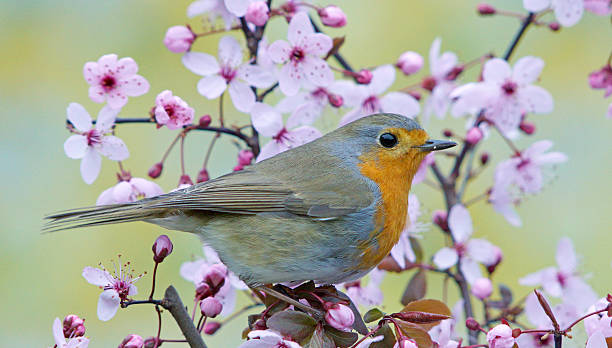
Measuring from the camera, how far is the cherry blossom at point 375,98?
2.57m

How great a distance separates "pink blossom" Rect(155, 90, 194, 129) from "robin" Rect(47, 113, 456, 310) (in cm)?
21

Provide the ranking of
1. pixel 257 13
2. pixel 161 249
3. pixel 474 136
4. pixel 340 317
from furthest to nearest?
pixel 474 136 < pixel 257 13 < pixel 161 249 < pixel 340 317

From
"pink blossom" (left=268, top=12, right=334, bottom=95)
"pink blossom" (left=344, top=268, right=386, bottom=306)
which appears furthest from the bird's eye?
"pink blossom" (left=344, top=268, right=386, bottom=306)

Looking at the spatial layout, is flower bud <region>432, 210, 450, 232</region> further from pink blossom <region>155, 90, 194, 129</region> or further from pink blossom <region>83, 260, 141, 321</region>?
pink blossom <region>83, 260, 141, 321</region>

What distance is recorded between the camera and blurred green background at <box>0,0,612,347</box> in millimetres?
4453

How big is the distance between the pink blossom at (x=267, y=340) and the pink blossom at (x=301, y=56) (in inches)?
31.2

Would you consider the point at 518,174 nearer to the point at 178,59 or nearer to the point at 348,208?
the point at 348,208

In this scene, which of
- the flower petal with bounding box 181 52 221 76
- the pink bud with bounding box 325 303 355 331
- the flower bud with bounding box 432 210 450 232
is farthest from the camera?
the flower bud with bounding box 432 210 450 232

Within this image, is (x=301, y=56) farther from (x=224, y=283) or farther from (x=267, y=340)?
(x=267, y=340)

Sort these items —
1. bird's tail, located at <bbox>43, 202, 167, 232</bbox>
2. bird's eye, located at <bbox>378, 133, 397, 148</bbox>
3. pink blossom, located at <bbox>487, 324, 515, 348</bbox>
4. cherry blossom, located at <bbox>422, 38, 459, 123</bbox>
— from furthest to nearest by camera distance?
cherry blossom, located at <bbox>422, 38, 459, 123</bbox>
bird's eye, located at <bbox>378, 133, 397, 148</bbox>
bird's tail, located at <bbox>43, 202, 167, 232</bbox>
pink blossom, located at <bbox>487, 324, 515, 348</bbox>

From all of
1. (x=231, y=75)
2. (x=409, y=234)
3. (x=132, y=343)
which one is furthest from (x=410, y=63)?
(x=132, y=343)

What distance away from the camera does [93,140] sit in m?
2.31

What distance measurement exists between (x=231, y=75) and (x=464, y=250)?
3.27 feet

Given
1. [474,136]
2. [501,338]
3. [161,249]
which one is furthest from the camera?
[474,136]
